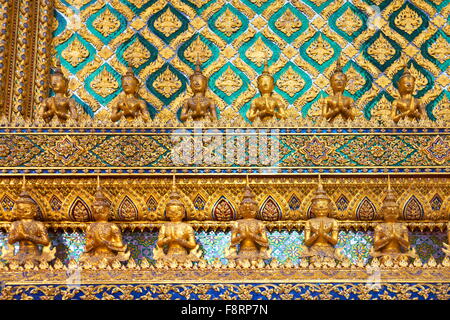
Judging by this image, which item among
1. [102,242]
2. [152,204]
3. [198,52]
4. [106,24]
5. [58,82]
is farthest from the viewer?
[106,24]

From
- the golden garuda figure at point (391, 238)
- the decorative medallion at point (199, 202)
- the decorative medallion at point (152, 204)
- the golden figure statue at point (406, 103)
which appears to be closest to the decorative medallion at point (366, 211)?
the golden garuda figure at point (391, 238)

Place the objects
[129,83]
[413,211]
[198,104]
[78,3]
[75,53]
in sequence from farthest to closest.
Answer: [78,3]
[75,53]
[129,83]
[198,104]
[413,211]

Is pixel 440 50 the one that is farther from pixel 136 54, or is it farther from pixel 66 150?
pixel 66 150

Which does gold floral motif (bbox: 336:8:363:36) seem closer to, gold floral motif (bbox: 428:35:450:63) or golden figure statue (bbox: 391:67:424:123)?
gold floral motif (bbox: 428:35:450:63)

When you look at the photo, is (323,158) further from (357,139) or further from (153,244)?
(153,244)

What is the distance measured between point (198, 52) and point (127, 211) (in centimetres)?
260

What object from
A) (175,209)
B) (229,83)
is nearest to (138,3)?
(229,83)

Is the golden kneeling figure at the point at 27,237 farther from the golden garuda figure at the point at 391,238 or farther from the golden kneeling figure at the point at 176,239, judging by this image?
the golden garuda figure at the point at 391,238

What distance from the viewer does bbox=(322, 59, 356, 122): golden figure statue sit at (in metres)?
8.63

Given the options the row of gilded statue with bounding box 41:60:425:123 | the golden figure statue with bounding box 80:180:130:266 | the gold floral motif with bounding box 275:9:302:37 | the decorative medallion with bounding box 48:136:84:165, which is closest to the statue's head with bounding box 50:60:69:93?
the row of gilded statue with bounding box 41:60:425:123

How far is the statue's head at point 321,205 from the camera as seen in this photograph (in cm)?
768

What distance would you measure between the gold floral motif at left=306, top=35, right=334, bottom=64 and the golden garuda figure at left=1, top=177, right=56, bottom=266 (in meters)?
3.89

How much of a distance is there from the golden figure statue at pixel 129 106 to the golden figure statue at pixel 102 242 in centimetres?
144

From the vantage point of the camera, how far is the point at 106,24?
33.1 feet
